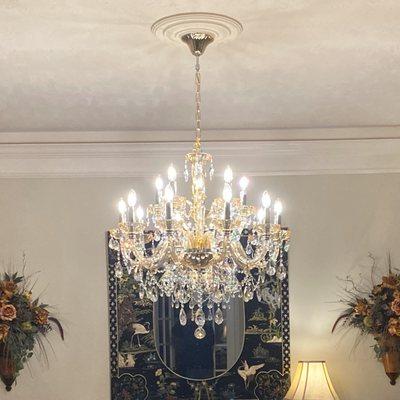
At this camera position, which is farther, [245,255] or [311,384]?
[311,384]

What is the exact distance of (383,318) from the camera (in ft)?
17.7

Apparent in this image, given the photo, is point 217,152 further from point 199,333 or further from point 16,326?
point 199,333

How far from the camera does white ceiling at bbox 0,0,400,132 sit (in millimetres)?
3201

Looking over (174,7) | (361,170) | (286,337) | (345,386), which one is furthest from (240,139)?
(174,7)

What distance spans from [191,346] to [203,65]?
87.1 inches

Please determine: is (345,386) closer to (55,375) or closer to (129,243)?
(55,375)

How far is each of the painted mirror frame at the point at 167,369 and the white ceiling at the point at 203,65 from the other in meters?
1.12

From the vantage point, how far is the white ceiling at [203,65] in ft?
10.5

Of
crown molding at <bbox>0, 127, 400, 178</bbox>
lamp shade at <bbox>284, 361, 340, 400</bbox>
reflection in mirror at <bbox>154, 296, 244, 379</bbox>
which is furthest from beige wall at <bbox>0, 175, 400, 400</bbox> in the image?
reflection in mirror at <bbox>154, 296, 244, 379</bbox>

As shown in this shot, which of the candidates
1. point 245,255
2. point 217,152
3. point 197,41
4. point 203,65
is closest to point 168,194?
point 245,255

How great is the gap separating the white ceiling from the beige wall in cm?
47

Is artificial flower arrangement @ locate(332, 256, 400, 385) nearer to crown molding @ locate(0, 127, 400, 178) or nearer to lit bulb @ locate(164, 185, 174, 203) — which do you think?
crown molding @ locate(0, 127, 400, 178)

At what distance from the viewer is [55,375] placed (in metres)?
5.56

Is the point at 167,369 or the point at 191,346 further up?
the point at 191,346
